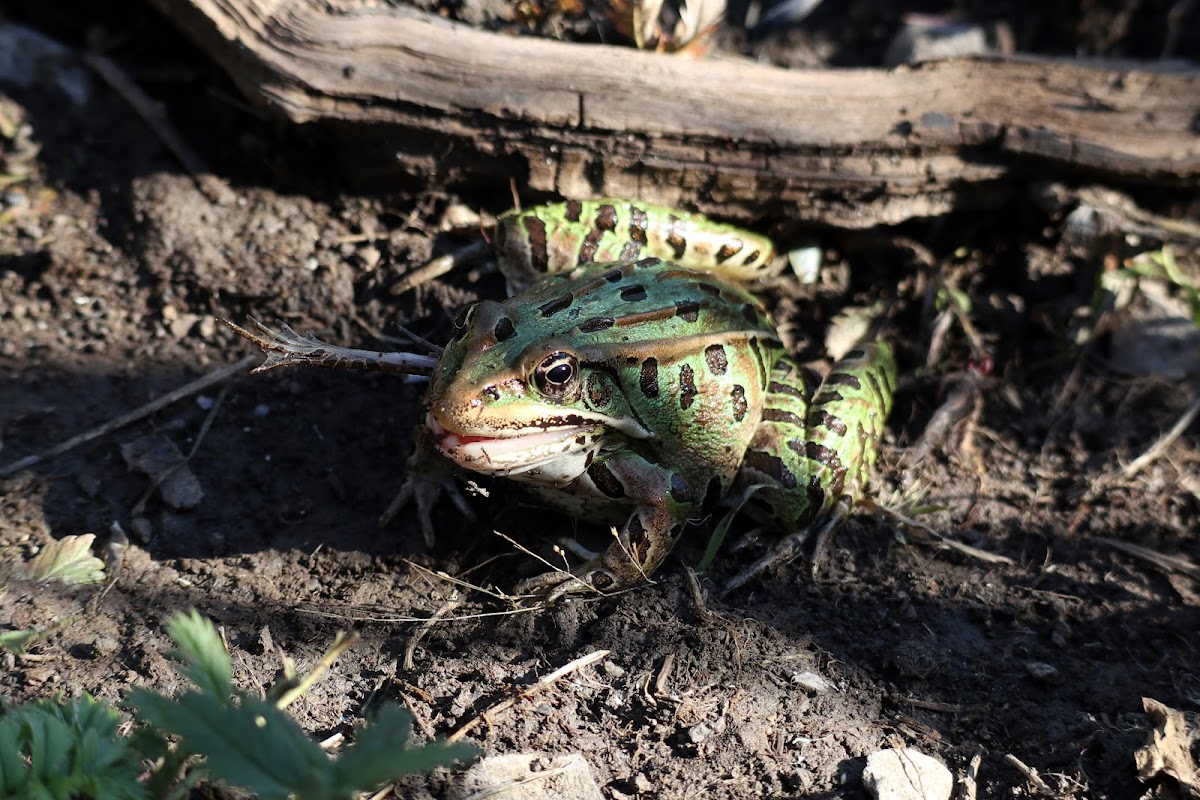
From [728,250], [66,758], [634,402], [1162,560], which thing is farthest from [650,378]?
[1162,560]

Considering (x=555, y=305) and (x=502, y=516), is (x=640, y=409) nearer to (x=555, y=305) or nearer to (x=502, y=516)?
(x=555, y=305)

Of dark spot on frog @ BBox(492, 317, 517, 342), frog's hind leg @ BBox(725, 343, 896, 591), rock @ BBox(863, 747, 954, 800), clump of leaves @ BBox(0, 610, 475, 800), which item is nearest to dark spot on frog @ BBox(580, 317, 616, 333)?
dark spot on frog @ BBox(492, 317, 517, 342)

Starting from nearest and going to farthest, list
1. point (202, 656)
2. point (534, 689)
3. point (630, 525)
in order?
point (202, 656), point (534, 689), point (630, 525)

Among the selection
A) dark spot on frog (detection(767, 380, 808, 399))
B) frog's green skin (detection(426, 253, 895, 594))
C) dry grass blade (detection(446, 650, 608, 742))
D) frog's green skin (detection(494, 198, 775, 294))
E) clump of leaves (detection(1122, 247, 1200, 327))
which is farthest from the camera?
clump of leaves (detection(1122, 247, 1200, 327))

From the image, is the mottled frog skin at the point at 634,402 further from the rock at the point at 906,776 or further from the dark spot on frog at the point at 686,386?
the rock at the point at 906,776

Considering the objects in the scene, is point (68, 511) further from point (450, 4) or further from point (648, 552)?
point (450, 4)

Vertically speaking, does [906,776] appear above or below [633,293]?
below

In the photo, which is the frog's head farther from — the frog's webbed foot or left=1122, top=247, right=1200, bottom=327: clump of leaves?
left=1122, top=247, right=1200, bottom=327: clump of leaves

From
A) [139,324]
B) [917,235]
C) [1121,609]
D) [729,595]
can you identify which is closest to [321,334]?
[139,324]
